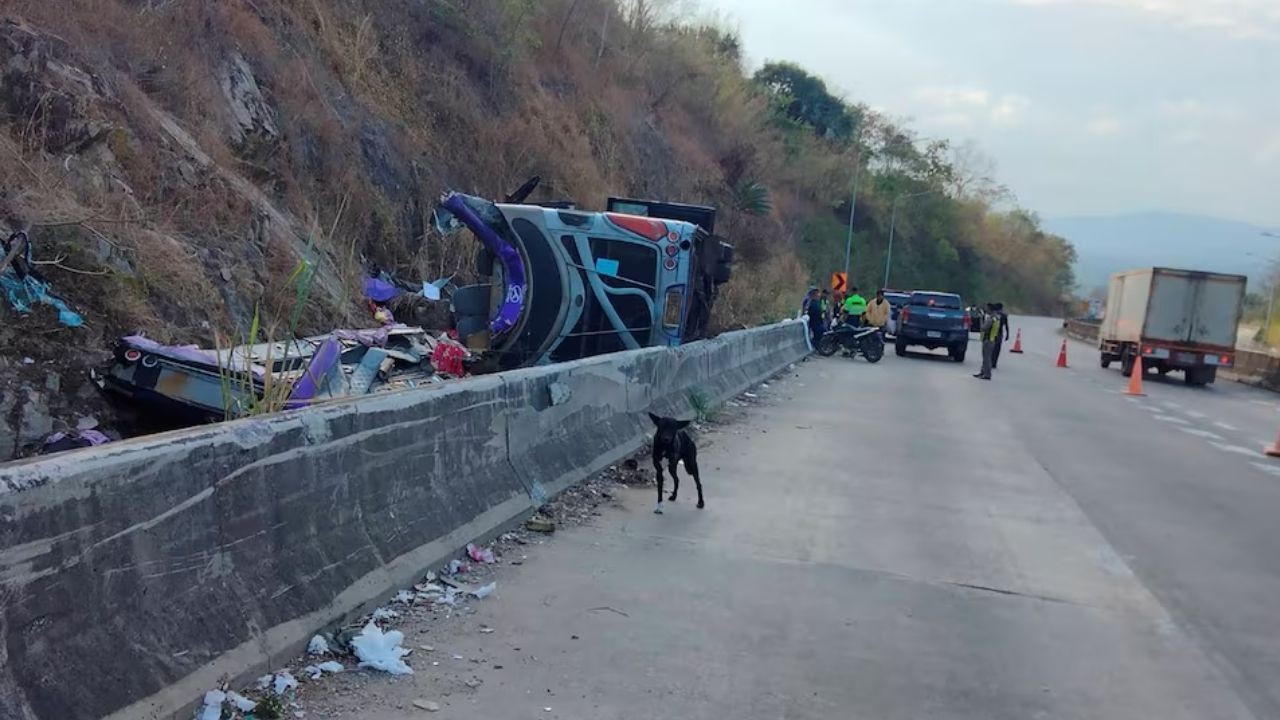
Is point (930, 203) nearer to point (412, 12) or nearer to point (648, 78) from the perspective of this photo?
point (648, 78)

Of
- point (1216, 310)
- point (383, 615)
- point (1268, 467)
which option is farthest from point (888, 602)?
point (1216, 310)

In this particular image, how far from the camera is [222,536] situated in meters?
4.30

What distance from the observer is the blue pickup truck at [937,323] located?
98.6ft

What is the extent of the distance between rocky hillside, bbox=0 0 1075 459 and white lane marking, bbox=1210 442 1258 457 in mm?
11827

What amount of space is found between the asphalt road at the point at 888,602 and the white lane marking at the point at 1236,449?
2437mm

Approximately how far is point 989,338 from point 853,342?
435 cm

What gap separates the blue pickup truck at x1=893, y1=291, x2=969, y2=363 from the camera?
1184 inches

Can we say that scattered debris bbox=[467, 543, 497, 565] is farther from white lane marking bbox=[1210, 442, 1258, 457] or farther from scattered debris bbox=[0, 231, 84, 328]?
white lane marking bbox=[1210, 442, 1258, 457]

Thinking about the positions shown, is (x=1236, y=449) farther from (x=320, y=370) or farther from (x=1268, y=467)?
(x=320, y=370)

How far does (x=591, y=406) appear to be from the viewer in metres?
9.58

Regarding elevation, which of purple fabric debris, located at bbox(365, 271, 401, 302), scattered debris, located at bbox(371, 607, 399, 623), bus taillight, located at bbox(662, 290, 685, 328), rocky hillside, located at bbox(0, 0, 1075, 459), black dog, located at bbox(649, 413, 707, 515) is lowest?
scattered debris, located at bbox(371, 607, 399, 623)

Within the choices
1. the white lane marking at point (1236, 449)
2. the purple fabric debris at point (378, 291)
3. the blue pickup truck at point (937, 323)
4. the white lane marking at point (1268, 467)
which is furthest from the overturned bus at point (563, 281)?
the blue pickup truck at point (937, 323)

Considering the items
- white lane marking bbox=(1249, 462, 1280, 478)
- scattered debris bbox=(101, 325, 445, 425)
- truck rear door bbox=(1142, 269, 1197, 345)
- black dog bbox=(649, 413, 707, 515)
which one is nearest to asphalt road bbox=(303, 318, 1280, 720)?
black dog bbox=(649, 413, 707, 515)

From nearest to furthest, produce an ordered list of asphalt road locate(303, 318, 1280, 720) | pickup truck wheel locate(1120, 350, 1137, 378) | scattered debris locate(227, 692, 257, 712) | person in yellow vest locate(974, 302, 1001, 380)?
scattered debris locate(227, 692, 257, 712)
asphalt road locate(303, 318, 1280, 720)
person in yellow vest locate(974, 302, 1001, 380)
pickup truck wheel locate(1120, 350, 1137, 378)
